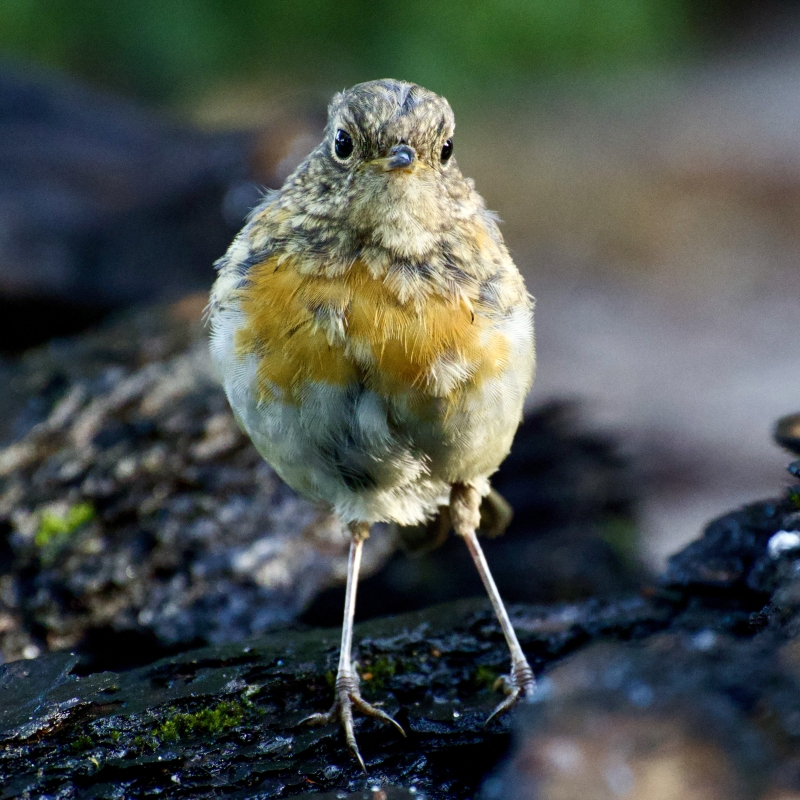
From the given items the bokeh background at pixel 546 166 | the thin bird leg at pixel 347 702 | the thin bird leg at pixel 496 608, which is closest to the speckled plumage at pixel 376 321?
the thin bird leg at pixel 496 608

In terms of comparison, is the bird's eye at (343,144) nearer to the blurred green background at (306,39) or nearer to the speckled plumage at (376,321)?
the speckled plumage at (376,321)

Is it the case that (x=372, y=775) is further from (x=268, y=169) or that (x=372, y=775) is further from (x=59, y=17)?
(x=59, y=17)

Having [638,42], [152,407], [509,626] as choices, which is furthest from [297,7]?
[509,626]

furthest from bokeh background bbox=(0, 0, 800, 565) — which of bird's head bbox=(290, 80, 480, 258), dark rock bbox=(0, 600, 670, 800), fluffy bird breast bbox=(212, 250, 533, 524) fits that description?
bird's head bbox=(290, 80, 480, 258)

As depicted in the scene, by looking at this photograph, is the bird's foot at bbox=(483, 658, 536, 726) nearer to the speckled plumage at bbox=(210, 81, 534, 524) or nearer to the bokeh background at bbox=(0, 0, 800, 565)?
the speckled plumage at bbox=(210, 81, 534, 524)

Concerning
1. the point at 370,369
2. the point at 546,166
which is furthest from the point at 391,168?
the point at 546,166

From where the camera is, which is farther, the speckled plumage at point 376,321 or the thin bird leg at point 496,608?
the thin bird leg at point 496,608

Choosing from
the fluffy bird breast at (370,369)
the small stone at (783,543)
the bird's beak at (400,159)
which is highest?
the bird's beak at (400,159)
